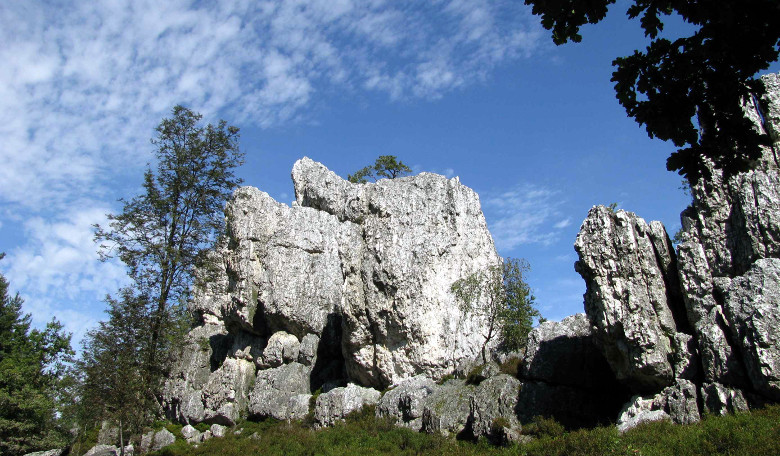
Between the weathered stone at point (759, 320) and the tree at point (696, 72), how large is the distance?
13632 millimetres

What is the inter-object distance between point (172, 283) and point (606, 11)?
61.7 ft

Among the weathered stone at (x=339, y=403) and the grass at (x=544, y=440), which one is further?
the weathered stone at (x=339, y=403)

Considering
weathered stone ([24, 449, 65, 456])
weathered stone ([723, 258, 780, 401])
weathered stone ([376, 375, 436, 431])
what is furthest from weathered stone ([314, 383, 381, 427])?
weathered stone ([723, 258, 780, 401])

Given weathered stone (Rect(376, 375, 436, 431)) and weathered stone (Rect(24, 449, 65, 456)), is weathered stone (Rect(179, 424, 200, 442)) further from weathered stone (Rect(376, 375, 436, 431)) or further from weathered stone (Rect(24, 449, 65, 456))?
weathered stone (Rect(376, 375, 436, 431))

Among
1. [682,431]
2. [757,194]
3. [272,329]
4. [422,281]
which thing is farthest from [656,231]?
[272,329]

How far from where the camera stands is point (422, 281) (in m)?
33.9

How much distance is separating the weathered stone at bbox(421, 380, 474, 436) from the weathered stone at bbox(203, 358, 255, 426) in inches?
675

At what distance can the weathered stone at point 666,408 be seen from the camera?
17484 mm

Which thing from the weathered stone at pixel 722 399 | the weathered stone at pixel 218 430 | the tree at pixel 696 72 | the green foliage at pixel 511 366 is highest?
the tree at pixel 696 72

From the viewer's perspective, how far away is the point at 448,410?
2495 cm

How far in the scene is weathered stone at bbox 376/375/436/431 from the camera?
1049 inches

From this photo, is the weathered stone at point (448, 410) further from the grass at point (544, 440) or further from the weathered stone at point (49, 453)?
the weathered stone at point (49, 453)

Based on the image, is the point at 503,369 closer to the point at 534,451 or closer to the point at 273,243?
the point at 534,451

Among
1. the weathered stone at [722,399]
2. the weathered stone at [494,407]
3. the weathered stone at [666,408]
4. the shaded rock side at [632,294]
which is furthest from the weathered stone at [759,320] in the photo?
the weathered stone at [494,407]
